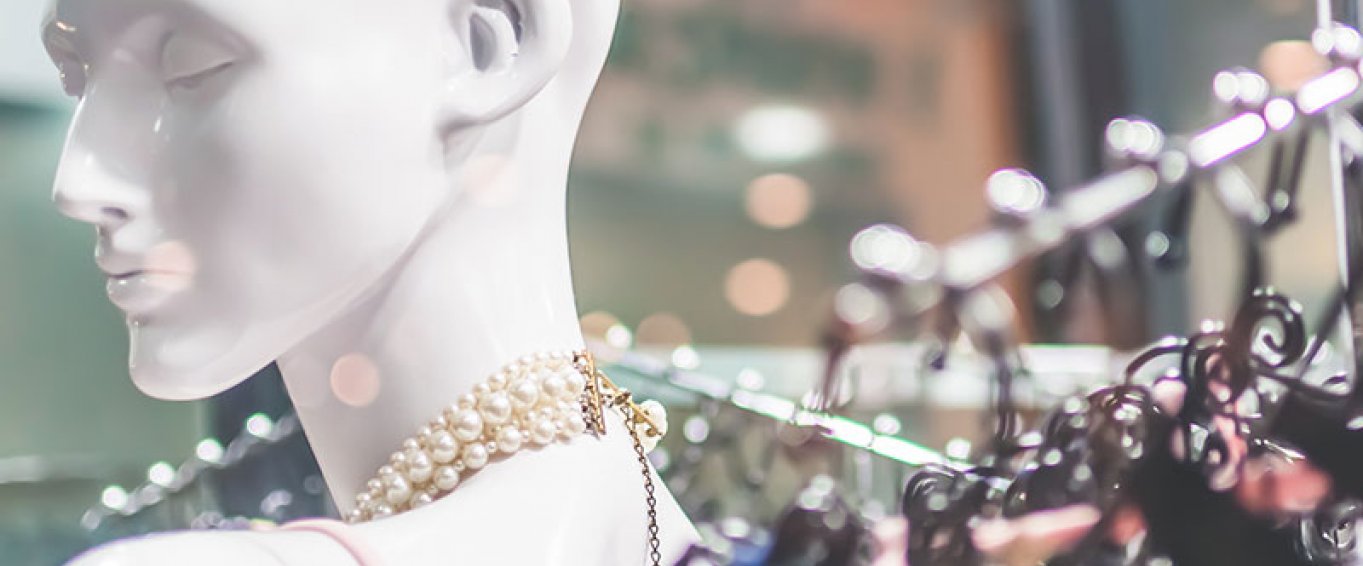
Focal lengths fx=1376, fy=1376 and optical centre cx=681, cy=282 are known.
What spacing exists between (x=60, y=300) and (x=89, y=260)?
0.08m

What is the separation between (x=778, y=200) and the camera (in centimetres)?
231

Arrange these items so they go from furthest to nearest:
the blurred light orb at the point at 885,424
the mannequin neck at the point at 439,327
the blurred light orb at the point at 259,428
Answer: the blurred light orb at the point at 259,428
the blurred light orb at the point at 885,424
the mannequin neck at the point at 439,327

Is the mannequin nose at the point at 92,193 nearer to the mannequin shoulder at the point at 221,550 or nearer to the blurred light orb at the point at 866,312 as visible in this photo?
the mannequin shoulder at the point at 221,550

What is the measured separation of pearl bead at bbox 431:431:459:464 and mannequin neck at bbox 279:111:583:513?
2cm

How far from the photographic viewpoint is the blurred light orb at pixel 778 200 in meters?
2.29

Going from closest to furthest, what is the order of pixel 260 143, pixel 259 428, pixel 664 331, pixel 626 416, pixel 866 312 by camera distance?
pixel 866 312 → pixel 260 143 → pixel 626 416 → pixel 259 428 → pixel 664 331

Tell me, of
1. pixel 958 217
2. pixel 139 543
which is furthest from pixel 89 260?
pixel 139 543

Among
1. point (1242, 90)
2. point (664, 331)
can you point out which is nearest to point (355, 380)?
point (1242, 90)

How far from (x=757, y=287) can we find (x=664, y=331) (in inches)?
7.8

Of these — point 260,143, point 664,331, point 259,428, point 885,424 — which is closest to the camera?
point 260,143

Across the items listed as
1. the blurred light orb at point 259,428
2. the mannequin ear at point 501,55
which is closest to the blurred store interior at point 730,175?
the blurred light orb at point 259,428

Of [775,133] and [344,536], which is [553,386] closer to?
[344,536]

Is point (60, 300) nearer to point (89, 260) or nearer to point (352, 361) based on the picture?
point (89, 260)

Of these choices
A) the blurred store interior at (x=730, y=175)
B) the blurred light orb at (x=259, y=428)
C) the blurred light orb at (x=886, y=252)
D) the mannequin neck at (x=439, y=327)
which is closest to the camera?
the blurred light orb at (x=886, y=252)
